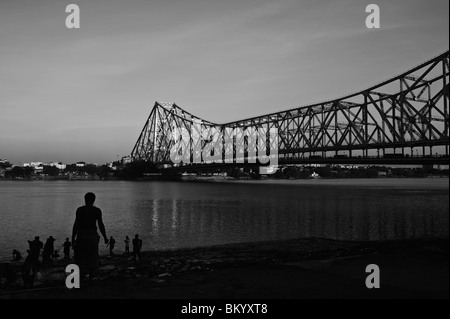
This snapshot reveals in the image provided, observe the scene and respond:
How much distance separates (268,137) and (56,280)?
10320cm

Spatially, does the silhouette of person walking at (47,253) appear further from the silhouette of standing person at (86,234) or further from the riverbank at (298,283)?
the silhouette of standing person at (86,234)

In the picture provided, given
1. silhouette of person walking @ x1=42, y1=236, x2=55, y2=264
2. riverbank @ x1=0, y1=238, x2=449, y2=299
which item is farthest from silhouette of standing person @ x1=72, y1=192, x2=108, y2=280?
silhouette of person walking @ x1=42, y1=236, x2=55, y2=264

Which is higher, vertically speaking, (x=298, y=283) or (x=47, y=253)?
(x=298, y=283)

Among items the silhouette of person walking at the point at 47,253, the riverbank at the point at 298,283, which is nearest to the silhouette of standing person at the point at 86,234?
the riverbank at the point at 298,283

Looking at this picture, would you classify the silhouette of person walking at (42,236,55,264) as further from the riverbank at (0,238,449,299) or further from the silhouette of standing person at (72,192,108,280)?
the silhouette of standing person at (72,192,108,280)

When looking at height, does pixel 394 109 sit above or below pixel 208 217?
above

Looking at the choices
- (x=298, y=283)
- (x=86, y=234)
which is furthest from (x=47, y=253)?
(x=298, y=283)

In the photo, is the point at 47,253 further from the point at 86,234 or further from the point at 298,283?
the point at 298,283

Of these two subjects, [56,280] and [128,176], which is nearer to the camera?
[56,280]
